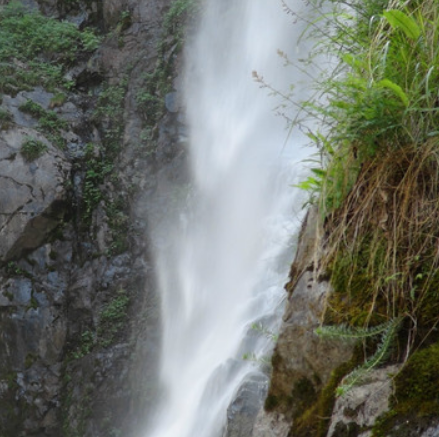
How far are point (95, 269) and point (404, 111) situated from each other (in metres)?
8.10

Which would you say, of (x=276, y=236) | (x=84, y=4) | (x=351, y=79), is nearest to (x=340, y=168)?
(x=351, y=79)

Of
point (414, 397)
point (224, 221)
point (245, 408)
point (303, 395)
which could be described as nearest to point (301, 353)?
point (303, 395)

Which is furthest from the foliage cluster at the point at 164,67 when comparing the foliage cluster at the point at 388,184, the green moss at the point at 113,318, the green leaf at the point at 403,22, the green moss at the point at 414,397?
the green moss at the point at 414,397

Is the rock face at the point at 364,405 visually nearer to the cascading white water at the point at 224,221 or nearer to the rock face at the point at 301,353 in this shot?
the rock face at the point at 301,353

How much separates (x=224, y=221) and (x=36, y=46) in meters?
5.39

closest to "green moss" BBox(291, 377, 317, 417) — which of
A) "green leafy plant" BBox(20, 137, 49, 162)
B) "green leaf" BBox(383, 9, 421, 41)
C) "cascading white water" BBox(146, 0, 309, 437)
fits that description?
"green leaf" BBox(383, 9, 421, 41)

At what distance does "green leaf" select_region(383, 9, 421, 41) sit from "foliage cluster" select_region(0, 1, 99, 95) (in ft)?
31.6

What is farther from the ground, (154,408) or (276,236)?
(276,236)

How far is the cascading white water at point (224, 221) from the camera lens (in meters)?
7.56

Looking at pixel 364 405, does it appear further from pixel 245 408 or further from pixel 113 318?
pixel 113 318

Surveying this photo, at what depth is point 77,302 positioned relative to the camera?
9508mm

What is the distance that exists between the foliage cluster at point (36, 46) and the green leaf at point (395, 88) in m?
9.69

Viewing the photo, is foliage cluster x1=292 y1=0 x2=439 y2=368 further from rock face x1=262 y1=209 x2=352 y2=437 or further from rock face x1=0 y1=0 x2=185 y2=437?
rock face x1=0 y1=0 x2=185 y2=437

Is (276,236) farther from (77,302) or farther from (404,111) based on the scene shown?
(404,111)
